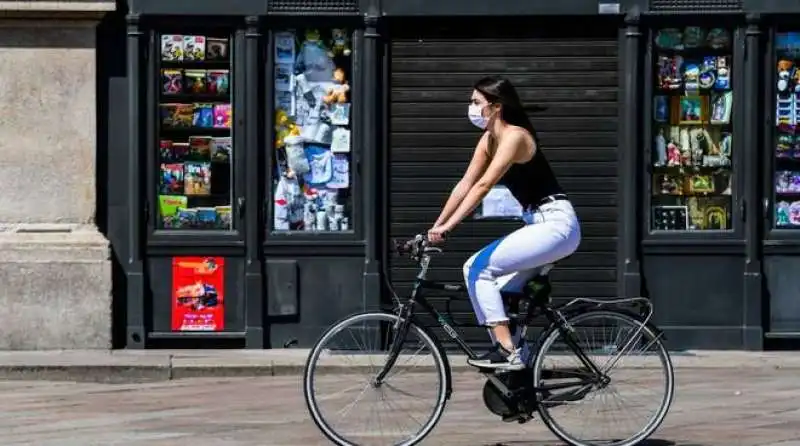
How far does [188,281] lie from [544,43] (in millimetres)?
3428

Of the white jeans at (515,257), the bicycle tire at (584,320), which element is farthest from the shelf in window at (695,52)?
the white jeans at (515,257)

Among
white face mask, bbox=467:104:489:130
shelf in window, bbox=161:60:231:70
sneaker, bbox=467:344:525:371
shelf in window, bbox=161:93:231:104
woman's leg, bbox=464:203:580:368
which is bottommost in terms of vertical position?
sneaker, bbox=467:344:525:371

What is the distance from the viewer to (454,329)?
827cm

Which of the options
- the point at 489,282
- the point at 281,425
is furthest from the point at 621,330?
the point at 281,425

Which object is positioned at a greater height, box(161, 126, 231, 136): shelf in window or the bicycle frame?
box(161, 126, 231, 136): shelf in window

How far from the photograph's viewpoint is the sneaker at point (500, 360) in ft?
26.5

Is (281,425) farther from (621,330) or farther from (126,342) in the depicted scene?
(126,342)

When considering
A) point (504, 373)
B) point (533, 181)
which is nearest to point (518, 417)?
point (504, 373)

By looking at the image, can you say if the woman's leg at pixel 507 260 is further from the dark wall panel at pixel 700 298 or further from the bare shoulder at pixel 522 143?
the dark wall panel at pixel 700 298

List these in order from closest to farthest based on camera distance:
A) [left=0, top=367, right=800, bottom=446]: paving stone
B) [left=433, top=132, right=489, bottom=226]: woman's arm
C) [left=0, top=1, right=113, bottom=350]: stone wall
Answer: [left=433, top=132, right=489, bottom=226]: woman's arm → [left=0, top=367, right=800, bottom=446]: paving stone → [left=0, top=1, right=113, bottom=350]: stone wall

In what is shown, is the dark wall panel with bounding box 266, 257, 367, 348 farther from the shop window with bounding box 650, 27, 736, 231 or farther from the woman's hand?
the woman's hand

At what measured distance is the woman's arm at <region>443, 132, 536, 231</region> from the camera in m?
8.00

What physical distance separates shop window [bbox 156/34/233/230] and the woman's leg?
578cm

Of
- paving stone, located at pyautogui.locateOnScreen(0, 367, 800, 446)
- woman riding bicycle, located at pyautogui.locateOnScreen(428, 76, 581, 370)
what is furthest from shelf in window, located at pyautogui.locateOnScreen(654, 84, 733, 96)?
woman riding bicycle, located at pyautogui.locateOnScreen(428, 76, 581, 370)
